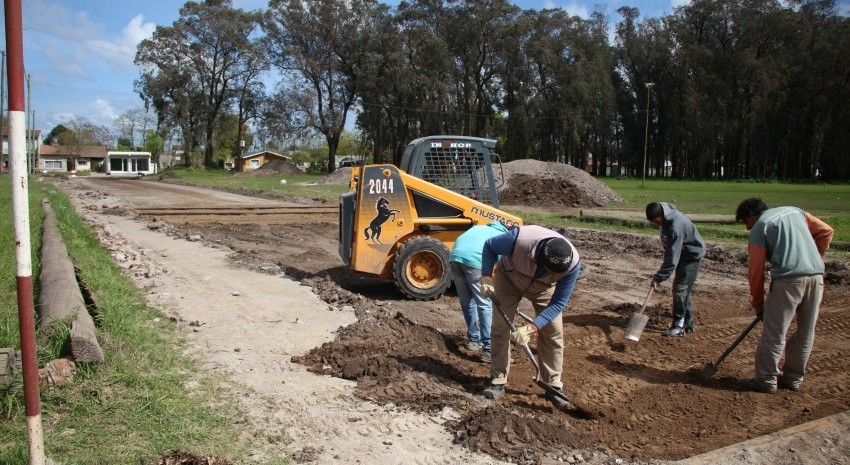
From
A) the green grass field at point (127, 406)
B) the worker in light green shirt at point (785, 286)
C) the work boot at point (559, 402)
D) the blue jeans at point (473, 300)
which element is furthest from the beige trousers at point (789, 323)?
the green grass field at point (127, 406)

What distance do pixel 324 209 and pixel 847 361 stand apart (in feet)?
47.3

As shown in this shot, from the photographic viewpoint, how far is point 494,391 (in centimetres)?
488

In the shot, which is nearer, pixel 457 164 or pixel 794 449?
pixel 794 449

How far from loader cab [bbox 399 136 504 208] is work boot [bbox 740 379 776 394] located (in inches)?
161

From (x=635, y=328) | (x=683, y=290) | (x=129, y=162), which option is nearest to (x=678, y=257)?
(x=683, y=290)

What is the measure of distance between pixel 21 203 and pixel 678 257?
589 centimetres

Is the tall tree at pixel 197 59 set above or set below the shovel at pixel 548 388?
above

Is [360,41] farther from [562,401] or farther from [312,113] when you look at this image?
[562,401]

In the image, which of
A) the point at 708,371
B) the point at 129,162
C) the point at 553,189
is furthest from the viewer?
the point at 129,162

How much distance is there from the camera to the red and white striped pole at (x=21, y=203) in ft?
8.70

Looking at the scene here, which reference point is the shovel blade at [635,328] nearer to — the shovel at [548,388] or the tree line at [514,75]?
the shovel at [548,388]

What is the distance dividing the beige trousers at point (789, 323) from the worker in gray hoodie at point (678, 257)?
1.50 m

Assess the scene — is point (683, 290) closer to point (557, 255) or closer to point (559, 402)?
point (559, 402)

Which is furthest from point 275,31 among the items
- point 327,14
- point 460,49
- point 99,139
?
point 99,139
